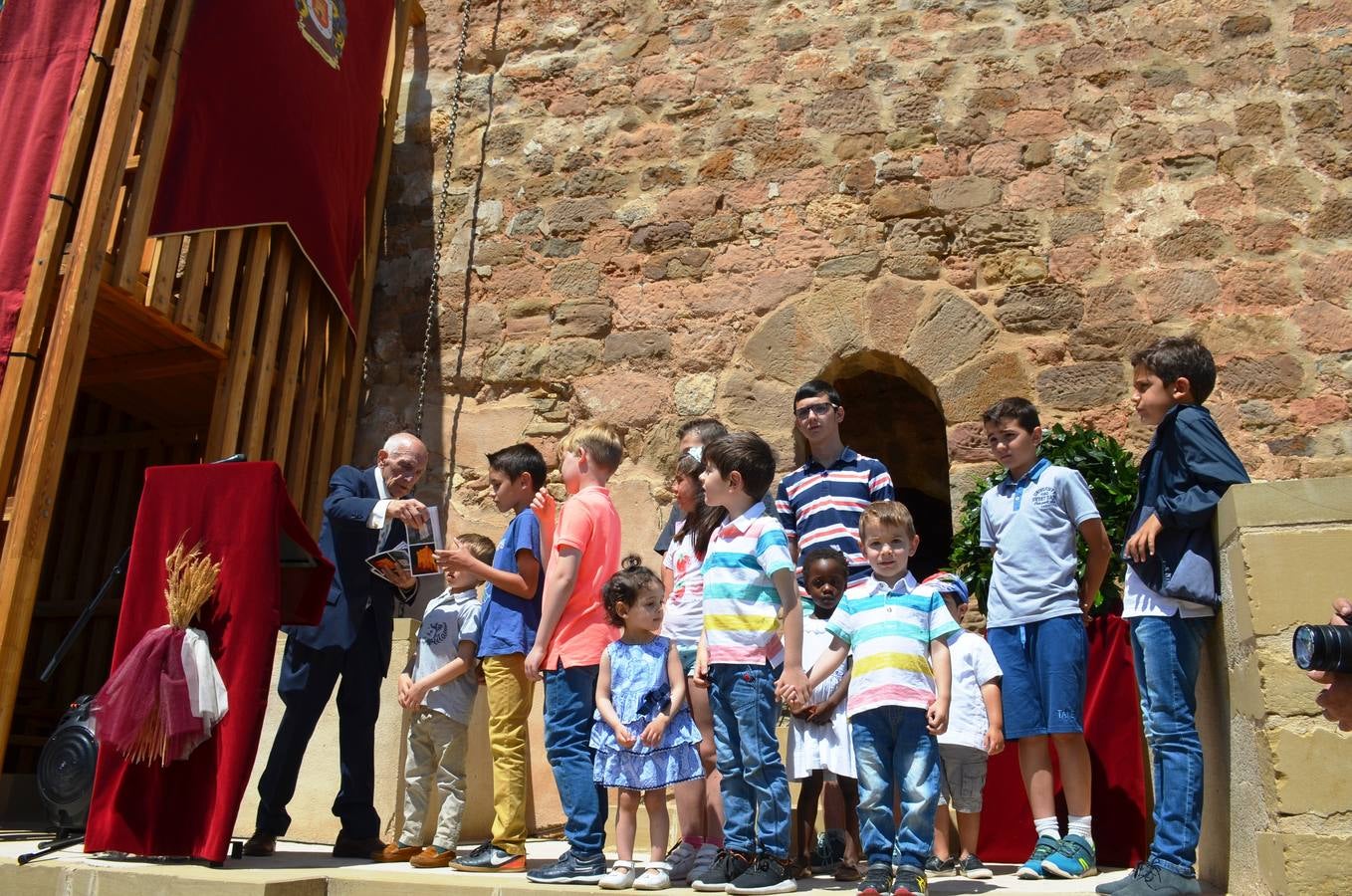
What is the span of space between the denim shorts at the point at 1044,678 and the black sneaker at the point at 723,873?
91 centimetres

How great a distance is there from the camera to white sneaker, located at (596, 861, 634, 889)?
319 cm

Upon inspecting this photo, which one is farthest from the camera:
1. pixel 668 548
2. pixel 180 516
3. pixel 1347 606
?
pixel 668 548

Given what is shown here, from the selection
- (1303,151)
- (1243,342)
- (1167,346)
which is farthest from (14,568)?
(1303,151)

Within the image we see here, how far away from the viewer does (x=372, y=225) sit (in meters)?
6.78

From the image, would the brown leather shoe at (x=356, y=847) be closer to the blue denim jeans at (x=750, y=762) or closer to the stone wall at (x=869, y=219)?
the blue denim jeans at (x=750, y=762)

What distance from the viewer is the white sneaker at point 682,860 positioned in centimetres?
341

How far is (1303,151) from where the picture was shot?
217 inches

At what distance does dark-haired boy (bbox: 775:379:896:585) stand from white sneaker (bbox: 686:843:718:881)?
1.10 m

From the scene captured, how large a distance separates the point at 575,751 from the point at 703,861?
0.52 meters

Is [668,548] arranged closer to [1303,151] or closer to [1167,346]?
[1167,346]

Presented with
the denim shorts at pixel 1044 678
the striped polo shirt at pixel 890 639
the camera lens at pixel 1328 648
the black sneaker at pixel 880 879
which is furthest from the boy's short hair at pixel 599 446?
the camera lens at pixel 1328 648

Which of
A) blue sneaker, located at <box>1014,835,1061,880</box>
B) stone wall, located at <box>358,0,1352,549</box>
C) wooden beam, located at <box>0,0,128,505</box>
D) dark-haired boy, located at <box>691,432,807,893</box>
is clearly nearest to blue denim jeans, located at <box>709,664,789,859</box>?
dark-haired boy, located at <box>691,432,807,893</box>

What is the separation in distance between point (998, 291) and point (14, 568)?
438cm

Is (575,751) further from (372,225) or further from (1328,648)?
(372,225)
